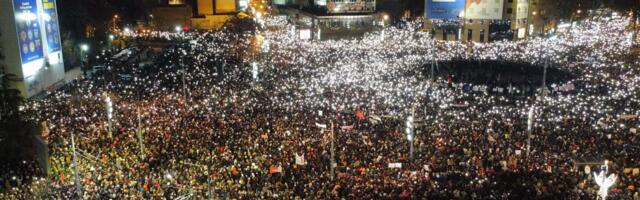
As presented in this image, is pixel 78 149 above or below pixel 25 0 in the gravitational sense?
below

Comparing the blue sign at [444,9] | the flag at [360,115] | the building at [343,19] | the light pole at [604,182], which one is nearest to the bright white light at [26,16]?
the flag at [360,115]

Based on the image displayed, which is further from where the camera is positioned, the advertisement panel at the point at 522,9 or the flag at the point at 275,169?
the advertisement panel at the point at 522,9

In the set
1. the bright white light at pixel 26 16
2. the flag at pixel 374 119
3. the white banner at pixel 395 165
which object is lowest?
the white banner at pixel 395 165

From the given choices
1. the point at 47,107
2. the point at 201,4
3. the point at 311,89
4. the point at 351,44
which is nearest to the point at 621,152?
the point at 311,89

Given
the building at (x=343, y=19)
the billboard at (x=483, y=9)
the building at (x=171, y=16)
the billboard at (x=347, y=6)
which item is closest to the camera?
the billboard at (x=483, y=9)

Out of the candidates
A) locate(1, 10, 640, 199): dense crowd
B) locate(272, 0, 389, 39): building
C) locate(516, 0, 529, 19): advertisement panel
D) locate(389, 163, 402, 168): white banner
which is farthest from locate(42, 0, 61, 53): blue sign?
locate(516, 0, 529, 19): advertisement panel

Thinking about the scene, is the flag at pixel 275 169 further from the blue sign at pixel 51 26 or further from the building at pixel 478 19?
the building at pixel 478 19

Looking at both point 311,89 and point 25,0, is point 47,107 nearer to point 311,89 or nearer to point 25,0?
point 25,0
